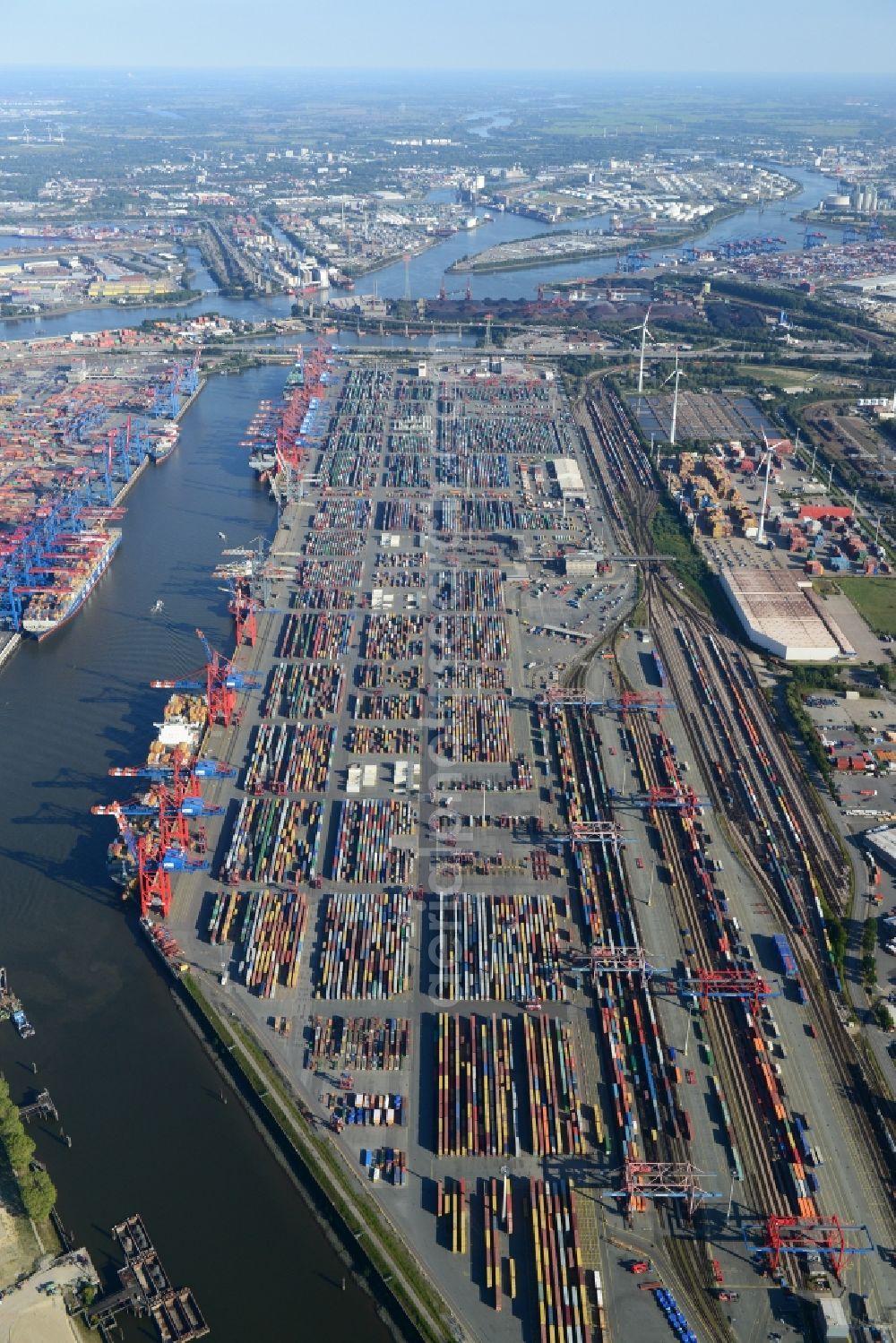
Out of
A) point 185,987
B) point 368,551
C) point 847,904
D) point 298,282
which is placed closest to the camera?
point 185,987

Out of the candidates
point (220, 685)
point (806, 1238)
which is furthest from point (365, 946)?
point (220, 685)

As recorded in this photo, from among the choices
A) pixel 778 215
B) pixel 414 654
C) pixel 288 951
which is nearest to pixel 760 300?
pixel 778 215

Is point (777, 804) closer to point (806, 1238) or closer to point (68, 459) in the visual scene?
point (806, 1238)

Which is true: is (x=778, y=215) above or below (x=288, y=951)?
above

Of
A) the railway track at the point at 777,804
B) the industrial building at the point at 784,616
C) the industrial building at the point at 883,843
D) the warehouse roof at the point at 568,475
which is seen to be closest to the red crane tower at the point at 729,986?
the railway track at the point at 777,804

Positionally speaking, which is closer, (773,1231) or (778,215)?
(773,1231)

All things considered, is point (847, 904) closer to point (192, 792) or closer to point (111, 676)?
point (192, 792)

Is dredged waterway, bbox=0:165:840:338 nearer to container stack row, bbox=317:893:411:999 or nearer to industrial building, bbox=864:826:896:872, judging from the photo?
industrial building, bbox=864:826:896:872
